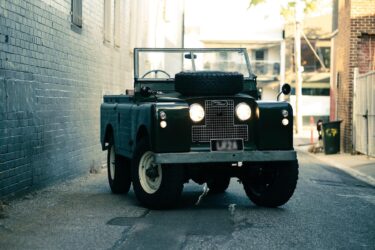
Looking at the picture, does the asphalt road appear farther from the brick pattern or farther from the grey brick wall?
the brick pattern

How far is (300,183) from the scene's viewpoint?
1308 centimetres

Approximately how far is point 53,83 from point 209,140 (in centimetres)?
385

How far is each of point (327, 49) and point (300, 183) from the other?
160ft

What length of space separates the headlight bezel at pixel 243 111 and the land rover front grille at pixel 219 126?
2.9 inches

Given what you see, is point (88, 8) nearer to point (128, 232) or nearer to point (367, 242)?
point (128, 232)

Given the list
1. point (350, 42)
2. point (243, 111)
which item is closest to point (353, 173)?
point (350, 42)

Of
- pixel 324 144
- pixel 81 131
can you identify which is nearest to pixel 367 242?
pixel 81 131

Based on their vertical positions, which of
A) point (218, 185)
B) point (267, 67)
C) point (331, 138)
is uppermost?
point (267, 67)

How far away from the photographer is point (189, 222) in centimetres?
824

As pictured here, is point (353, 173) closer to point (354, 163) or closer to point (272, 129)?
point (354, 163)

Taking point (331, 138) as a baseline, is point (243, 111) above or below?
above

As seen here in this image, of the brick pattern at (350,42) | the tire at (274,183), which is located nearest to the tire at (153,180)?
the tire at (274,183)

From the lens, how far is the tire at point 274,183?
9438 millimetres

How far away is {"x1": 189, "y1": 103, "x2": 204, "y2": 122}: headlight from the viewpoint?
9.23 m
